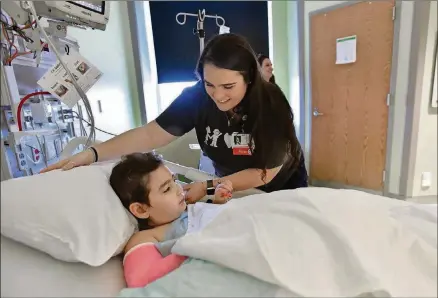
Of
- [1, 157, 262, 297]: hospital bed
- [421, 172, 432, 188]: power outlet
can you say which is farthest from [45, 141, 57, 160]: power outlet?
[421, 172, 432, 188]: power outlet

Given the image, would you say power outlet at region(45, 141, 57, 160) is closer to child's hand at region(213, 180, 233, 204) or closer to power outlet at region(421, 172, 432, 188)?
child's hand at region(213, 180, 233, 204)

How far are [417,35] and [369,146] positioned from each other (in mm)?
895

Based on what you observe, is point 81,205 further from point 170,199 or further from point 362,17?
point 362,17

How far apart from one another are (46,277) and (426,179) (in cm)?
247

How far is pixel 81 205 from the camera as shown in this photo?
0.61 m

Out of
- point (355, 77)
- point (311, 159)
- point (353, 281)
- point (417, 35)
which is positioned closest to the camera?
point (353, 281)

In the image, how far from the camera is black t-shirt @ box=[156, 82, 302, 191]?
101cm

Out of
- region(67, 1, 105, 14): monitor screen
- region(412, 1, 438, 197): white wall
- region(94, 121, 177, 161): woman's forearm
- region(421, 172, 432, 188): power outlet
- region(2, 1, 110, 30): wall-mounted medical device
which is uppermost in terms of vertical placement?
region(67, 1, 105, 14): monitor screen

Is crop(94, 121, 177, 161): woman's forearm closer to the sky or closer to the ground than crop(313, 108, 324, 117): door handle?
closer to the sky

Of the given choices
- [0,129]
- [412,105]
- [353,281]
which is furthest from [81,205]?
[412,105]

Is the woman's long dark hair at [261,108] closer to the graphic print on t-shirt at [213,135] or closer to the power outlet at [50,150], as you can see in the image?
the graphic print on t-shirt at [213,135]

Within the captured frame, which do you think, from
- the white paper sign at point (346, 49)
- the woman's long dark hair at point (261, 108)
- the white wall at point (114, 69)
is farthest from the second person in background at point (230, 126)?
the white paper sign at point (346, 49)

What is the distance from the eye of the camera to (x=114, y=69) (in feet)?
6.14

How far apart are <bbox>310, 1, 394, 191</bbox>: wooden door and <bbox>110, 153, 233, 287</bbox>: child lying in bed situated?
213cm
